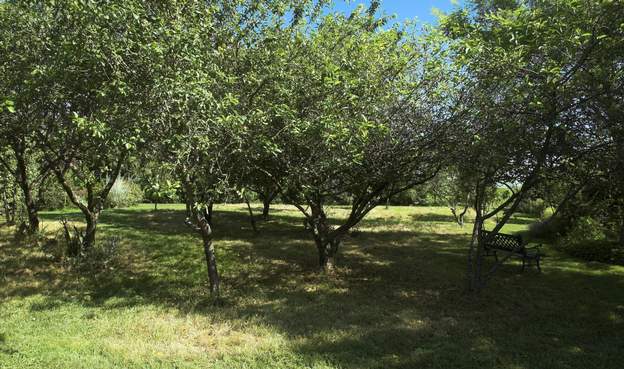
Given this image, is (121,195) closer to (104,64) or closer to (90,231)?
(90,231)

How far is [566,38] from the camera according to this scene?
6711 millimetres

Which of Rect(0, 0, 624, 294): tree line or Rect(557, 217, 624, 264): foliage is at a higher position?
Rect(0, 0, 624, 294): tree line

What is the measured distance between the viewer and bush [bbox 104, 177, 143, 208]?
28.1 m

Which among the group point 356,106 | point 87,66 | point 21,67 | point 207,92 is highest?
point 21,67

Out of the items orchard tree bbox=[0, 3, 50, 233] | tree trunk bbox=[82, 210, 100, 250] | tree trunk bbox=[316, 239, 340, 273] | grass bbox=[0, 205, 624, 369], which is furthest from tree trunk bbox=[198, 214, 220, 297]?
tree trunk bbox=[82, 210, 100, 250]

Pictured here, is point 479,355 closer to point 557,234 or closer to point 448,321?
point 448,321

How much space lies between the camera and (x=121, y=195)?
94.7 ft

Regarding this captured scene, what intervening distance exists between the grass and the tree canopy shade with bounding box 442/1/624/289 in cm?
225

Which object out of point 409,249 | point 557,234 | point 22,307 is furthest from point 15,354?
point 557,234

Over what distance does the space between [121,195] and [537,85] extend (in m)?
27.6

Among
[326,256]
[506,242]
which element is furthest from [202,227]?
[506,242]

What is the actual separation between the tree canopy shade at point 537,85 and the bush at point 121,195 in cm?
2440

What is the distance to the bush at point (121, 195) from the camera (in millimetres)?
28062

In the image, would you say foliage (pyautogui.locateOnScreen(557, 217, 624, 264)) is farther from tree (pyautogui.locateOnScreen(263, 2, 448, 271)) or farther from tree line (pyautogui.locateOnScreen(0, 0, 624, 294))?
tree (pyautogui.locateOnScreen(263, 2, 448, 271))
